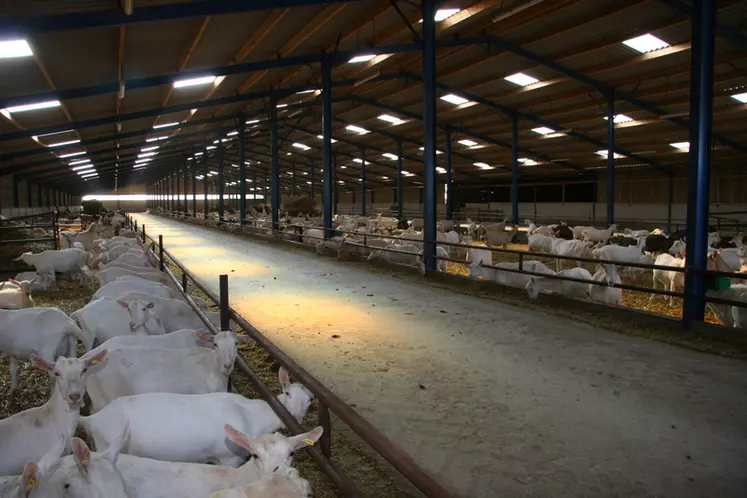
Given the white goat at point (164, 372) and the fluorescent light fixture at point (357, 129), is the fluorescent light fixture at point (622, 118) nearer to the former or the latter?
the fluorescent light fixture at point (357, 129)

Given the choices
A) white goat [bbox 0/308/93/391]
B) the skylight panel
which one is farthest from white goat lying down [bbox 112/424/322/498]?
the skylight panel

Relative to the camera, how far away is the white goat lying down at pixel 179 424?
3191 mm

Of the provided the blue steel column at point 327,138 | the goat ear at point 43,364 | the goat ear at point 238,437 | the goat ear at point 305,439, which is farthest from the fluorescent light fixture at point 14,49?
the goat ear at point 305,439

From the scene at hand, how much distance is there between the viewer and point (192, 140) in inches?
1329

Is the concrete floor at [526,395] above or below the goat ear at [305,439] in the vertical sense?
below

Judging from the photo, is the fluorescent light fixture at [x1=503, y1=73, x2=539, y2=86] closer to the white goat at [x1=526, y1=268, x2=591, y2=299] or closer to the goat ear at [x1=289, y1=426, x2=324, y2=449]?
the white goat at [x1=526, y1=268, x2=591, y2=299]

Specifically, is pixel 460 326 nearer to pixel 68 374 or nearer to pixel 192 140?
pixel 68 374

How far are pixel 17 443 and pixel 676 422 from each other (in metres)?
4.89

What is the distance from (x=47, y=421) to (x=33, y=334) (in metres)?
2.40

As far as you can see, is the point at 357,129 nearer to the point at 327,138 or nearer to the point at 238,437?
the point at 327,138

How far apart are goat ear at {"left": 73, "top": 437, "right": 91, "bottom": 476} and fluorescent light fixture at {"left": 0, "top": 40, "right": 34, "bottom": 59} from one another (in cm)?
1008

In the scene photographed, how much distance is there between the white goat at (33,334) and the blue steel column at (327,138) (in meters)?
11.1

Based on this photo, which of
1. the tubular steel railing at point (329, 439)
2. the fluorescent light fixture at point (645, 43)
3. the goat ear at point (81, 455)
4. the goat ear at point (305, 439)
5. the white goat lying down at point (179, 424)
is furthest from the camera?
the fluorescent light fixture at point (645, 43)

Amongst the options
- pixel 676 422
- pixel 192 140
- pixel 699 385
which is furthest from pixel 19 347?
pixel 192 140
